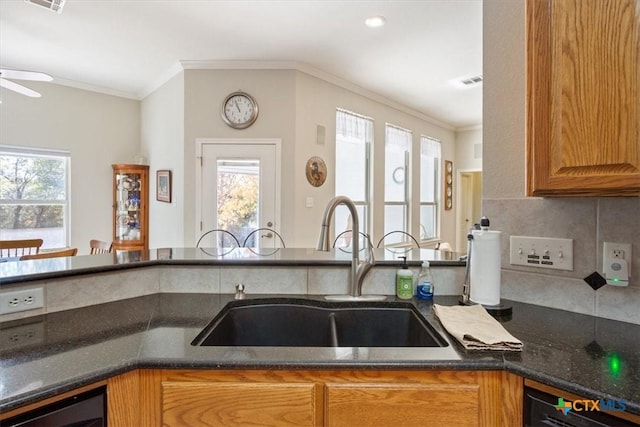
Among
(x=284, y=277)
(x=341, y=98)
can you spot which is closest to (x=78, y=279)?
(x=284, y=277)

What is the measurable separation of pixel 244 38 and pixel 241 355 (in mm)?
3107

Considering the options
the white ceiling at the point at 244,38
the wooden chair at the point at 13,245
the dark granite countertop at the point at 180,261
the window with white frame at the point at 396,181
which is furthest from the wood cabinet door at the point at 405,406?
the window with white frame at the point at 396,181

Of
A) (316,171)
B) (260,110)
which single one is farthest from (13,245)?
(316,171)

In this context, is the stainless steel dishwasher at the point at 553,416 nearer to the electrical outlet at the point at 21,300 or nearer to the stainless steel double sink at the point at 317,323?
the stainless steel double sink at the point at 317,323

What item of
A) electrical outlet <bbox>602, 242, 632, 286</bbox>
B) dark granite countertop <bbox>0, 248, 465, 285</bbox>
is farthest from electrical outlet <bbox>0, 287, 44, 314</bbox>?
electrical outlet <bbox>602, 242, 632, 286</bbox>

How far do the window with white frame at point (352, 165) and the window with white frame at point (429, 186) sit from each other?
5.13 ft

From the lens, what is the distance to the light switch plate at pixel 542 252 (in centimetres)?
125

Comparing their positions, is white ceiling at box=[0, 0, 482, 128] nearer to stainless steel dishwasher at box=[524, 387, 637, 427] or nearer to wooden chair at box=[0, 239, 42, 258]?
wooden chair at box=[0, 239, 42, 258]

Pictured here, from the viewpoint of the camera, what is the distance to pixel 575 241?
1.23m

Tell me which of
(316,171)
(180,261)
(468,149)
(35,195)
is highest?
(468,149)

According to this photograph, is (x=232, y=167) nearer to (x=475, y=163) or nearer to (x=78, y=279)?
(x=78, y=279)

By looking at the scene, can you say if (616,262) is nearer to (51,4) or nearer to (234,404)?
(234,404)

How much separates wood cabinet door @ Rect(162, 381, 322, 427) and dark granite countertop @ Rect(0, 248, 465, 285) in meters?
0.62

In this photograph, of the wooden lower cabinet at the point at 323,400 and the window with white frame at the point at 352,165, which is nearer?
the wooden lower cabinet at the point at 323,400
